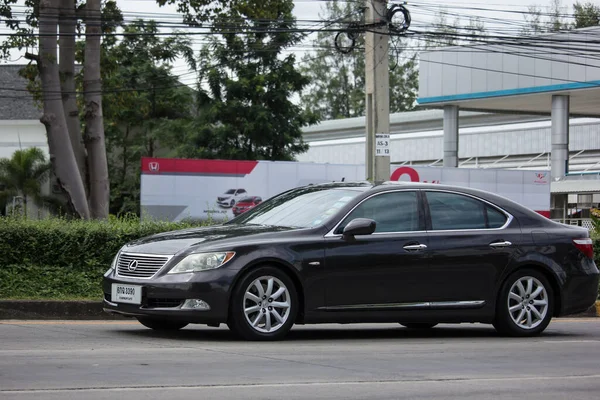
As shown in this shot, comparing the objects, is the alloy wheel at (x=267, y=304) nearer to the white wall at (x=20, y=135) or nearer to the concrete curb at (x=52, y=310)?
the concrete curb at (x=52, y=310)

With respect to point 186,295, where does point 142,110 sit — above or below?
above

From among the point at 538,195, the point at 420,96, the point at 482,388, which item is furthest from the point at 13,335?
the point at 420,96

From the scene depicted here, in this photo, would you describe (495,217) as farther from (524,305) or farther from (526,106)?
(526,106)

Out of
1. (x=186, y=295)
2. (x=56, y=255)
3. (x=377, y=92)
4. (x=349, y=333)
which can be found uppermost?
(x=377, y=92)

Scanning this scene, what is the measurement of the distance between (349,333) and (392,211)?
1.46 m

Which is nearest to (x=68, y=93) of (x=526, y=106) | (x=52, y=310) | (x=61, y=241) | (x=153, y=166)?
(x=61, y=241)

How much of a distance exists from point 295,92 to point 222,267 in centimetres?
3587

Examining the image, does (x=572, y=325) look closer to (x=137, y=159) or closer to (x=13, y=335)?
(x=13, y=335)

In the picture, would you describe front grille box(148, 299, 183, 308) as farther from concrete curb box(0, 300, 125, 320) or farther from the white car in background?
the white car in background

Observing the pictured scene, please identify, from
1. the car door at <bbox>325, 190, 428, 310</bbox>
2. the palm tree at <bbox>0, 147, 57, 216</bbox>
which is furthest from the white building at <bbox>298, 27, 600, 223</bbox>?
the car door at <bbox>325, 190, 428, 310</bbox>

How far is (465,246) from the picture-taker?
33.9 feet

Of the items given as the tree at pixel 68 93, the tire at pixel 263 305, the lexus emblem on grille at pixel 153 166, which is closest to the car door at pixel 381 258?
the tire at pixel 263 305

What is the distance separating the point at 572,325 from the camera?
13.0m

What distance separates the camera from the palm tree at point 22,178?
38938 mm
